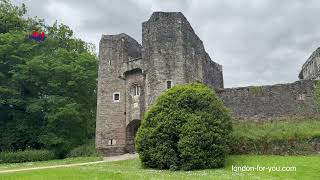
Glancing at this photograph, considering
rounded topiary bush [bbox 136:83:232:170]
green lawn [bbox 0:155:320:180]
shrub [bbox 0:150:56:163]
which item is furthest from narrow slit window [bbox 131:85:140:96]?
green lawn [bbox 0:155:320:180]

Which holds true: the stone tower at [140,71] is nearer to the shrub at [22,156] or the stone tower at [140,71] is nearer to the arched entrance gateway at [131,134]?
the arched entrance gateway at [131,134]

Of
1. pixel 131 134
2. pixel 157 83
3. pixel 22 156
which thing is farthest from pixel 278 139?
pixel 22 156

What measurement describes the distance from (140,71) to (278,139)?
45.6ft

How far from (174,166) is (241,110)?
1047 centimetres

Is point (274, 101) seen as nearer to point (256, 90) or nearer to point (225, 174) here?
point (256, 90)

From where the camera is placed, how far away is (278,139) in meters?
22.8

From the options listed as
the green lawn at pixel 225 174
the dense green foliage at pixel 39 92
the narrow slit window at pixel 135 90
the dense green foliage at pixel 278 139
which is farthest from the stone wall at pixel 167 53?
the green lawn at pixel 225 174

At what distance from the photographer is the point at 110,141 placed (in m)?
33.2

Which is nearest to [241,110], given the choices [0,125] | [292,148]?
[292,148]

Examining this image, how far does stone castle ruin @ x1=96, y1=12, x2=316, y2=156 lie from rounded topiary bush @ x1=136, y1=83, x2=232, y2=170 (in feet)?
23.0

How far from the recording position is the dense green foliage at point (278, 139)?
22.2 m

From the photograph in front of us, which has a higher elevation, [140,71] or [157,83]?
[140,71]

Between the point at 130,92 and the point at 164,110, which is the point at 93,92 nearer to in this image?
the point at 130,92

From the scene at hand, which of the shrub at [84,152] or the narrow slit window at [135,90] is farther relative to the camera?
the narrow slit window at [135,90]
